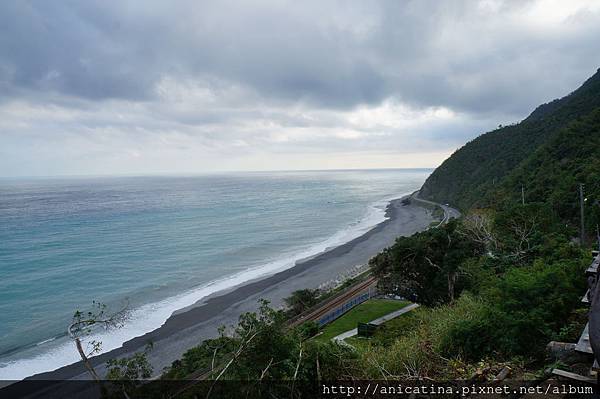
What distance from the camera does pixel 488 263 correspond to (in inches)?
733

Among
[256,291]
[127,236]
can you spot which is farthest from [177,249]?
[256,291]

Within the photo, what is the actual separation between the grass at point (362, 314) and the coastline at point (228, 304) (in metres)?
7.27

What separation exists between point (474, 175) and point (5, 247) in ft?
270

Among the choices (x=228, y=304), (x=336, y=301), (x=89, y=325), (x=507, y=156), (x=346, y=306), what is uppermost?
(x=507, y=156)

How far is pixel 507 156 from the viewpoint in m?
71.4

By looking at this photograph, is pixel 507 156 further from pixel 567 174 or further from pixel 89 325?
pixel 89 325

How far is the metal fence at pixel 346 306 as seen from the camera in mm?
21859

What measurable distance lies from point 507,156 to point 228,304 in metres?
66.0

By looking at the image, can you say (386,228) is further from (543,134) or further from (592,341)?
(592,341)

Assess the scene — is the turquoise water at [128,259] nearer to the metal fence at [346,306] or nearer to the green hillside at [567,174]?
the metal fence at [346,306]

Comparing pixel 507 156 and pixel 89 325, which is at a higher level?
pixel 507 156

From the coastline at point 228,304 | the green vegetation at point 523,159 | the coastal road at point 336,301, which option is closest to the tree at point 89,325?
the coastline at point 228,304

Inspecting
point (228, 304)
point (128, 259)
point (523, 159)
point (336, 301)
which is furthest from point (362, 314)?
point (523, 159)

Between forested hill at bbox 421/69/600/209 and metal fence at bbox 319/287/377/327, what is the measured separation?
21027 millimetres
